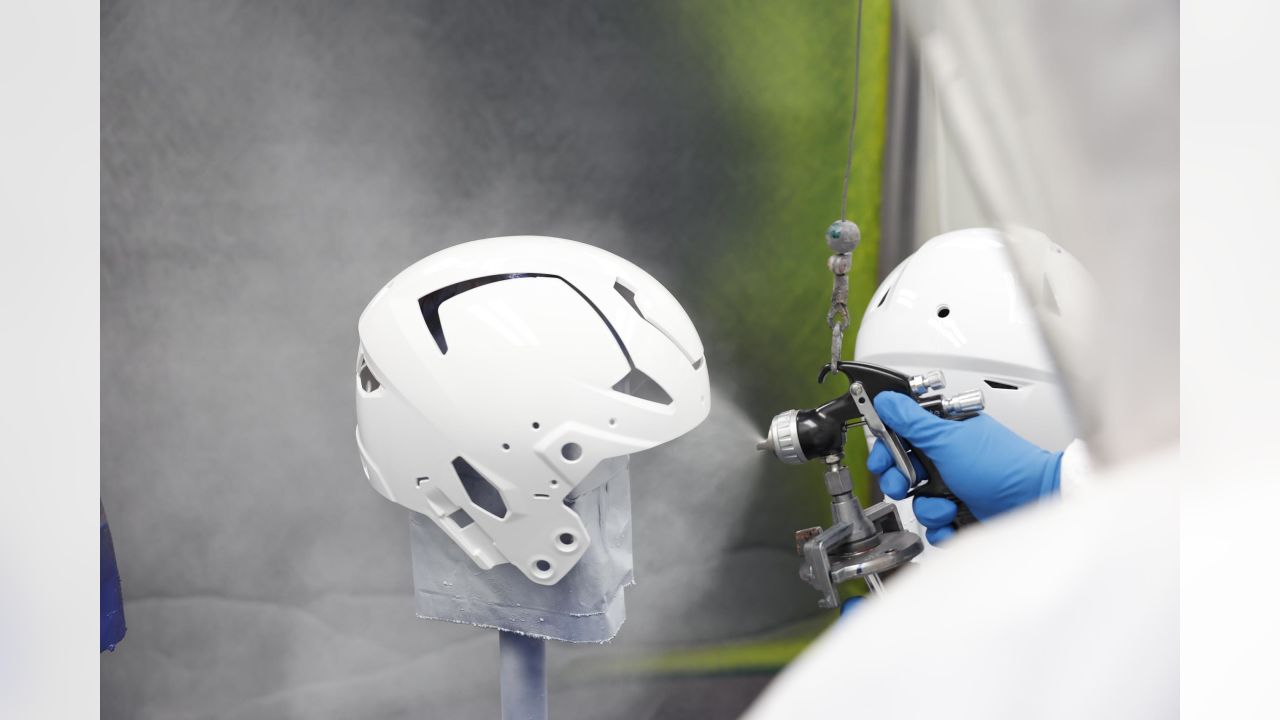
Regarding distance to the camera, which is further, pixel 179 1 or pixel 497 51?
A: pixel 497 51

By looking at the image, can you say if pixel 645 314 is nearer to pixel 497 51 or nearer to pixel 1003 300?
pixel 1003 300

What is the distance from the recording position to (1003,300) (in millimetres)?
981

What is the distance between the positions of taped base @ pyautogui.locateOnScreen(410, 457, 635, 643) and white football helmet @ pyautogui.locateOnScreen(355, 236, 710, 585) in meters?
0.03

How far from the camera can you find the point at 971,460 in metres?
0.82

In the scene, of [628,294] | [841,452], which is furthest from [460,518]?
[841,452]

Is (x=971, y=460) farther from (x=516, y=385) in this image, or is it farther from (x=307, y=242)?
(x=307, y=242)

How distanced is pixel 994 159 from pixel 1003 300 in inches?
27.1

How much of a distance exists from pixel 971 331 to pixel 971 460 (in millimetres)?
232

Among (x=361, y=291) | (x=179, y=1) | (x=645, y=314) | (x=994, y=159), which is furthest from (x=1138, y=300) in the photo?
(x=179, y=1)

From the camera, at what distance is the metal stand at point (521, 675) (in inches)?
35.2

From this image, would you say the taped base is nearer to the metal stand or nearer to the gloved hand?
the metal stand
